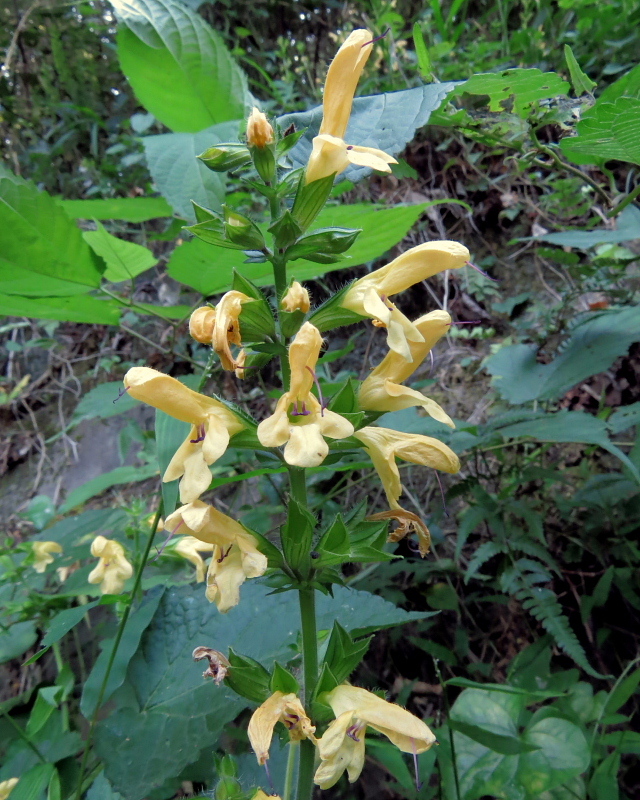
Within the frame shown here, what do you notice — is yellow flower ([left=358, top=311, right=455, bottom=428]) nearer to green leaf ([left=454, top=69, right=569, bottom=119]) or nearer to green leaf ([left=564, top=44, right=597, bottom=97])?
green leaf ([left=454, top=69, right=569, bottom=119])

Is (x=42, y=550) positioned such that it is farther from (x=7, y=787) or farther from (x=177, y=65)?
(x=177, y=65)

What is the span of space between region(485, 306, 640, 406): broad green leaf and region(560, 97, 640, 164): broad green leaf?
59cm

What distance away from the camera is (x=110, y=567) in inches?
59.2

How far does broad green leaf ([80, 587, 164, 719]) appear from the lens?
1.12 m

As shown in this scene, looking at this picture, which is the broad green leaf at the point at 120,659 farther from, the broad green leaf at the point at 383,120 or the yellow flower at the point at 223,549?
the broad green leaf at the point at 383,120

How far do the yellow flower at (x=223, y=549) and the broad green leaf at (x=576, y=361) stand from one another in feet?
3.66

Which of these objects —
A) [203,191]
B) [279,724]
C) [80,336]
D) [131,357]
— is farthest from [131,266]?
[80,336]

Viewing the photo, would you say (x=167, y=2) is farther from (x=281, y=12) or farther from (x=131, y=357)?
(x=281, y=12)

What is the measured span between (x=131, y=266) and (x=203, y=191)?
1.16 ft

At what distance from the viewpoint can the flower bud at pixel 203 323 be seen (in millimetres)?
792

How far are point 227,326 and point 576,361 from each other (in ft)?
3.90

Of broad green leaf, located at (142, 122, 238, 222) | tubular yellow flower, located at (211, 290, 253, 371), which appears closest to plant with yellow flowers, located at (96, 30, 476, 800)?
tubular yellow flower, located at (211, 290, 253, 371)

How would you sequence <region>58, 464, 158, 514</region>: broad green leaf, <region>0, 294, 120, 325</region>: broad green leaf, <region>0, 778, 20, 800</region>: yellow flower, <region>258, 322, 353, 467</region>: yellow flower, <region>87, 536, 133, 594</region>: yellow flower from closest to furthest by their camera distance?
<region>258, 322, 353, 467</region>: yellow flower
<region>0, 294, 120, 325</region>: broad green leaf
<region>0, 778, 20, 800</region>: yellow flower
<region>87, 536, 133, 594</region>: yellow flower
<region>58, 464, 158, 514</region>: broad green leaf

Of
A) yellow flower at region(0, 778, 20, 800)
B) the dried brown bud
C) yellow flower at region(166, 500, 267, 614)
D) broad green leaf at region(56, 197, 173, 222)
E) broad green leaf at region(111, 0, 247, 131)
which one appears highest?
broad green leaf at region(111, 0, 247, 131)
